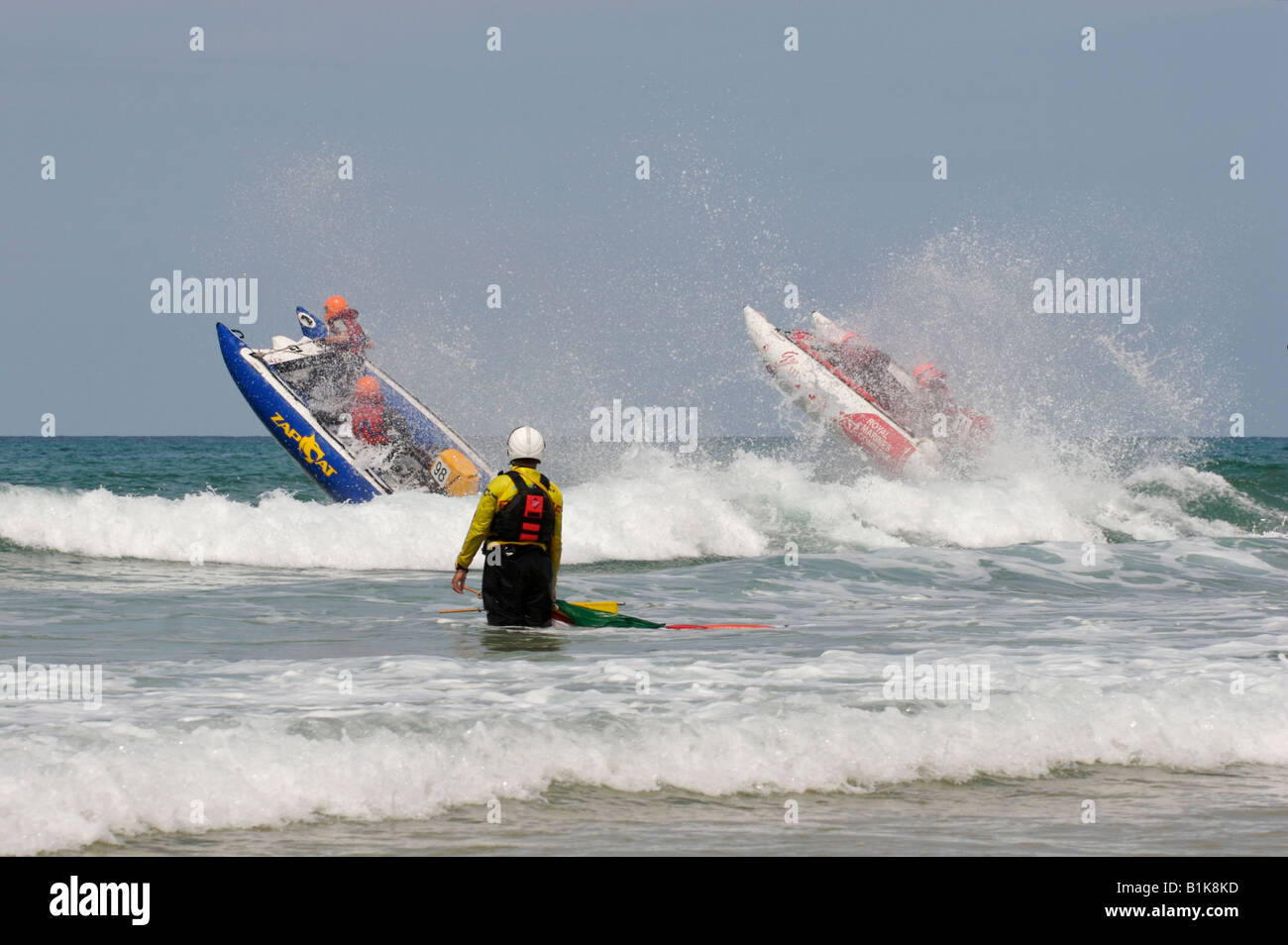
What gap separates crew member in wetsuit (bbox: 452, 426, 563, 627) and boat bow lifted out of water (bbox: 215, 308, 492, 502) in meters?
8.81

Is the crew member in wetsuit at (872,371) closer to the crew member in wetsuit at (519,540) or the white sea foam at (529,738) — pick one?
the crew member in wetsuit at (519,540)

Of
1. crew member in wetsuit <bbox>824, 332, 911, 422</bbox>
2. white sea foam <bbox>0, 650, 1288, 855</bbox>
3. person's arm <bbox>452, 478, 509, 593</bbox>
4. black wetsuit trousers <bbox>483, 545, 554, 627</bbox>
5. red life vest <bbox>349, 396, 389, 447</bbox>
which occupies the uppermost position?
crew member in wetsuit <bbox>824, 332, 911, 422</bbox>

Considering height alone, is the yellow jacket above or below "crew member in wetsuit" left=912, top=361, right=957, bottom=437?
below

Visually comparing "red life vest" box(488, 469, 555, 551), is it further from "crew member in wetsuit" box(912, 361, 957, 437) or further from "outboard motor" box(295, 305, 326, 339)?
"crew member in wetsuit" box(912, 361, 957, 437)

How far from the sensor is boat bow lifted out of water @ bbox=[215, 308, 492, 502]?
17188 millimetres

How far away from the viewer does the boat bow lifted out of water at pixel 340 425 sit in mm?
17188

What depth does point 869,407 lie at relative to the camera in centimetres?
2202

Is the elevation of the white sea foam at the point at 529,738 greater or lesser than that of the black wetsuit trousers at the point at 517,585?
lesser

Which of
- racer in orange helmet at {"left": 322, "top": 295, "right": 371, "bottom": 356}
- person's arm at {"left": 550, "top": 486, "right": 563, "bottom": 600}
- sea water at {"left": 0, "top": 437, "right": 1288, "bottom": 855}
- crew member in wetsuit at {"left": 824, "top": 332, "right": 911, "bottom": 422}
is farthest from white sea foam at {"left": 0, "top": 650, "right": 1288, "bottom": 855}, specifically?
crew member in wetsuit at {"left": 824, "top": 332, "right": 911, "bottom": 422}

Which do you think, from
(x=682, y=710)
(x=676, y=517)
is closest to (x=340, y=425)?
(x=676, y=517)

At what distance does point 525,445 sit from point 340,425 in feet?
33.4

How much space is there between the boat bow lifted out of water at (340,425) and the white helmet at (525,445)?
897cm

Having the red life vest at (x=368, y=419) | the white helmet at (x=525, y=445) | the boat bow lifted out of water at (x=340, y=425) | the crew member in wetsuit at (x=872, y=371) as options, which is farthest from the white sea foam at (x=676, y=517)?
the white helmet at (x=525, y=445)

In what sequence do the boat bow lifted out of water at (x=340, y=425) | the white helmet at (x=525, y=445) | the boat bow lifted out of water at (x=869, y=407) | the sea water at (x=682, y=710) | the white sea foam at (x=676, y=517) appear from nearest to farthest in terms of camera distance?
1. the sea water at (x=682, y=710)
2. the white helmet at (x=525, y=445)
3. the white sea foam at (x=676, y=517)
4. the boat bow lifted out of water at (x=340, y=425)
5. the boat bow lifted out of water at (x=869, y=407)
